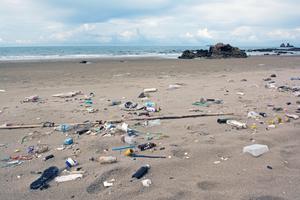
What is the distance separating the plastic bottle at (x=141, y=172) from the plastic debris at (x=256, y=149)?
134 cm

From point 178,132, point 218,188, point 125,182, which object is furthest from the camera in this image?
point 178,132

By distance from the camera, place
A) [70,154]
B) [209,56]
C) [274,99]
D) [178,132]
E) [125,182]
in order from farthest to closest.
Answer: [209,56] → [274,99] → [178,132] → [70,154] → [125,182]

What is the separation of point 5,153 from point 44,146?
1.74 ft

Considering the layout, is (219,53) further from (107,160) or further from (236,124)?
(107,160)

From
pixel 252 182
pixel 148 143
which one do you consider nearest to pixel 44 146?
pixel 148 143

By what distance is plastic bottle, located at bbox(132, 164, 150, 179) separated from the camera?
288 cm

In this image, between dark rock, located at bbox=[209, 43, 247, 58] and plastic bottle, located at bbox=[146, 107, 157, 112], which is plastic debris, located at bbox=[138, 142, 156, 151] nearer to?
plastic bottle, located at bbox=[146, 107, 157, 112]

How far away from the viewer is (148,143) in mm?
3799

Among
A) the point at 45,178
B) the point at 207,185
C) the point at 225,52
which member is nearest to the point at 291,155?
the point at 207,185

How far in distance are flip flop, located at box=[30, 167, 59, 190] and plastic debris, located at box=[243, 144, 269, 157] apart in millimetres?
2402

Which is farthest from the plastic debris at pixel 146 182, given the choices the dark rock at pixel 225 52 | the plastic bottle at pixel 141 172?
the dark rock at pixel 225 52

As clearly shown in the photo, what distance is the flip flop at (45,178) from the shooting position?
9.04ft

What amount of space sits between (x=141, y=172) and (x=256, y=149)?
1536 millimetres

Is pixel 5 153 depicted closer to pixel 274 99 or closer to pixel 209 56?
pixel 274 99
